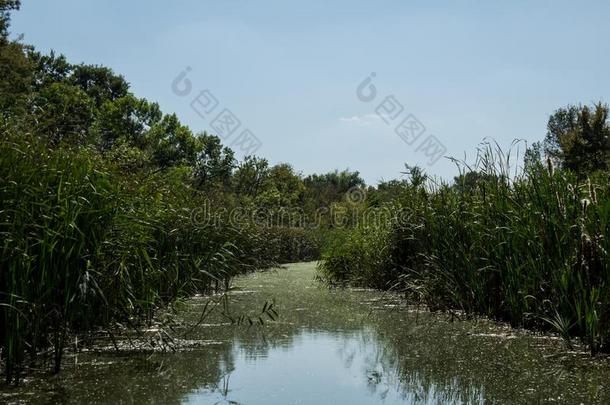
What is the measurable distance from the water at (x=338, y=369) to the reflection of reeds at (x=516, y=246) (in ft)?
0.87

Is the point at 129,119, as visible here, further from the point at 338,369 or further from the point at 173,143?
the point at 338,369

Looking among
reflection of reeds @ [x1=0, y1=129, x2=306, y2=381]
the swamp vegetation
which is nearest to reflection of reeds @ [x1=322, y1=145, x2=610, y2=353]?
the swamp vegetation

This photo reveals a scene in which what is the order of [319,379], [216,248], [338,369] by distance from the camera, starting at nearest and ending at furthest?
[319,379] < [338,369] < [216,248]

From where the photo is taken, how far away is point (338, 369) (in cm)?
391

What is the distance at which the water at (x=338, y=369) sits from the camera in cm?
321

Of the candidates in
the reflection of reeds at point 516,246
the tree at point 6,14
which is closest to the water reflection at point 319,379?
the reflection of reeds at point 516,246

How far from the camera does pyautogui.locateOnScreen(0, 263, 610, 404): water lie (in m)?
3.21

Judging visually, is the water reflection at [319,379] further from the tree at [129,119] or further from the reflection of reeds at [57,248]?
the tree at [129,119]

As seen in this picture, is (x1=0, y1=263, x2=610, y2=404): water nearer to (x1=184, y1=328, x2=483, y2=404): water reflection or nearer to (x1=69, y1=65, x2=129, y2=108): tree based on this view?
(x1=184, y1=328, x2=483, y2=404): water reflection

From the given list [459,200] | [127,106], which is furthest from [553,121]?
[459,200]

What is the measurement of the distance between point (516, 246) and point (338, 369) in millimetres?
1875

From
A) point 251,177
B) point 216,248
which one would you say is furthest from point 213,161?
point 216,248

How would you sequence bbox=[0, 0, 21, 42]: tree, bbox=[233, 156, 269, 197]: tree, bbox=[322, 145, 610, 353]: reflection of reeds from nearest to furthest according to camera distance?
bbox=[322, 145, 610, 353]: reflection of reeds < bbox=[0, 0, 21, 42]: tree < bbox=[233, 156, 269, 197]: tree

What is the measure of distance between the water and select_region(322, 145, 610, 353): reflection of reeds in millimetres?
264
